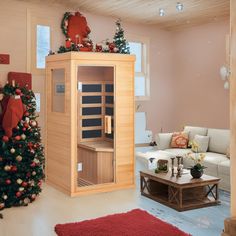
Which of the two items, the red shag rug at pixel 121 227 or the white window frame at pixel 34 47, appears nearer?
the red shag rug at pixel 121 227

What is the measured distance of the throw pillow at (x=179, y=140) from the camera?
23.4ft

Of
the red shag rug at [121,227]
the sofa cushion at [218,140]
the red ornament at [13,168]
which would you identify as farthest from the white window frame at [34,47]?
the sofa cushion at [218,140]

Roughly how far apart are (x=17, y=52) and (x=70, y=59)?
1248mm

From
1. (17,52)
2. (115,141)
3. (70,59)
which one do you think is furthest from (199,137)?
(17,52)

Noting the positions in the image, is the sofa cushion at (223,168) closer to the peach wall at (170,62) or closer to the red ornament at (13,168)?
the peach wall at (170,62)

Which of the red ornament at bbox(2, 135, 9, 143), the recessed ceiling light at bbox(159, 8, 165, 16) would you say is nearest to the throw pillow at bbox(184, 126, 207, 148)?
the recessed ceiling light at bbox(159, 8, 165, 16)

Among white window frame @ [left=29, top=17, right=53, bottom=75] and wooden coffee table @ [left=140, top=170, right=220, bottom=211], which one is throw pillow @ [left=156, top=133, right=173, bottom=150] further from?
white window frame @ [left=29, top=17, right=53, bottom=75]

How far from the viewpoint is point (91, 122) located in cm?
573

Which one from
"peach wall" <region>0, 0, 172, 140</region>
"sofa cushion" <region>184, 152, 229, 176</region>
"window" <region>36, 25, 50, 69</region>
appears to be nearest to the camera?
"sofa cushion" <region>184, 152, 229, 176</region>

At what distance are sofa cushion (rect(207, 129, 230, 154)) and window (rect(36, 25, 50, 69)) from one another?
327cm

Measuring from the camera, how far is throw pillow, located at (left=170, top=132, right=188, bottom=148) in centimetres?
714

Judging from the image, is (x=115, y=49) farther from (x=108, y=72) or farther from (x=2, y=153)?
(x=2, y=153)

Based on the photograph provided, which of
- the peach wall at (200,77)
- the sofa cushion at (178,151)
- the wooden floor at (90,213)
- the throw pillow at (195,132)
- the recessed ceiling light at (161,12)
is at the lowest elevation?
the wooden floor at (90,213)

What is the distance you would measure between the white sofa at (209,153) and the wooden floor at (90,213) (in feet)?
1.26
